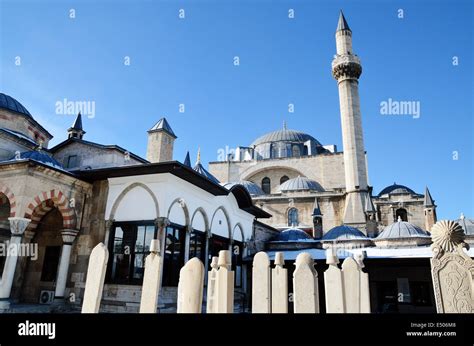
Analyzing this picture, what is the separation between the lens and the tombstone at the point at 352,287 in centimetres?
394

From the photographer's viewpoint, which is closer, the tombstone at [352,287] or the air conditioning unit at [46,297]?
the tombstone at [352,287]

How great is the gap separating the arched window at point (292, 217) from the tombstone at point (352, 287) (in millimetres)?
19975

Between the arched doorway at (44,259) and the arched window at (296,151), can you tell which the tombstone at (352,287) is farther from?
the arched window at (296,151)

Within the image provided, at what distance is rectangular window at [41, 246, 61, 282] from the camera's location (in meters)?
10.5

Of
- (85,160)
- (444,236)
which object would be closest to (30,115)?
(85,160)

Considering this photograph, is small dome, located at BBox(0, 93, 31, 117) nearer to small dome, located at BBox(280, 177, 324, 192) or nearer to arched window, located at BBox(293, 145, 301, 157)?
small dome, located at BBox(280, 177, 324, 192)

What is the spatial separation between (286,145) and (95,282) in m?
31.6

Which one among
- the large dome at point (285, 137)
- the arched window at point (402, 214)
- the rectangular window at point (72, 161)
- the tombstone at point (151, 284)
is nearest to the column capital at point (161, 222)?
the rectangular window at point (72, 161)

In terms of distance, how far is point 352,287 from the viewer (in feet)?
13.1

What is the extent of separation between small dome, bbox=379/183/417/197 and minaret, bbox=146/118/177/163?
20.2 metres

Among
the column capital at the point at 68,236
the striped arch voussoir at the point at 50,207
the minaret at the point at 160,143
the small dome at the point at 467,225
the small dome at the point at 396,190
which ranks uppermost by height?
the small dome at the point at 396,190

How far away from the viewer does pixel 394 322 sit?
2.22 m

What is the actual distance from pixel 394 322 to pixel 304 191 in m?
22.7

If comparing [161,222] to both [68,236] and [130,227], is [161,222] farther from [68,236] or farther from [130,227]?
[68,236]
